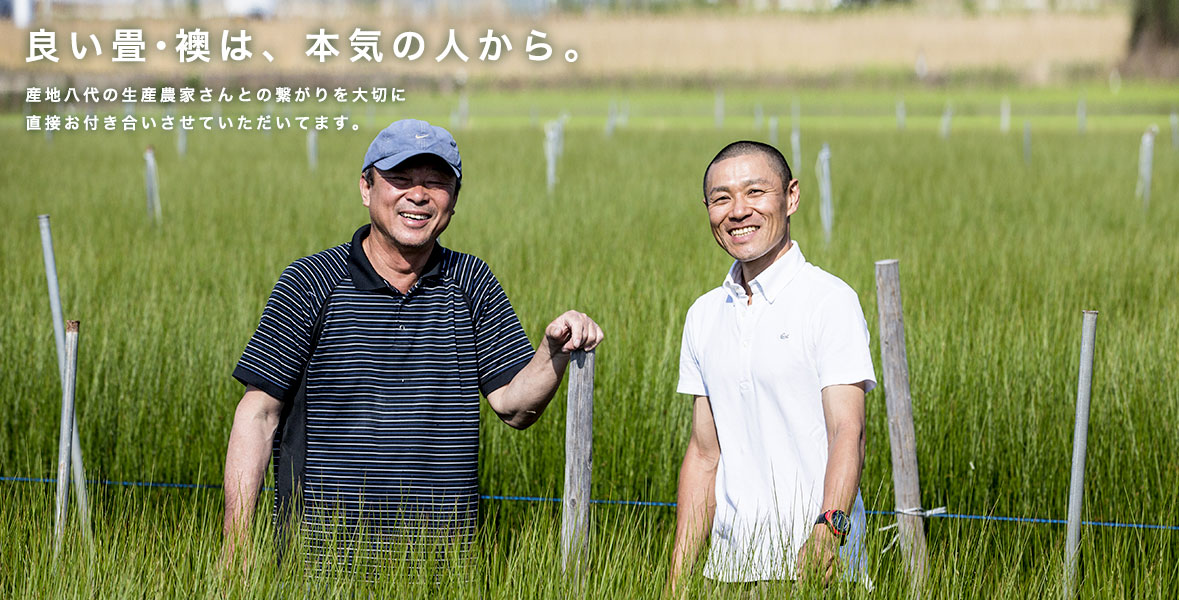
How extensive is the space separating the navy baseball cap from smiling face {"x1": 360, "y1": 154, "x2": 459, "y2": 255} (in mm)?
34

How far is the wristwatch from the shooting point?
2398 mm

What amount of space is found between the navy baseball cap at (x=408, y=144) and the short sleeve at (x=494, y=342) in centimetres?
32

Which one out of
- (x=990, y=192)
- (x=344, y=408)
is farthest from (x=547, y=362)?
(x=990, y=192)

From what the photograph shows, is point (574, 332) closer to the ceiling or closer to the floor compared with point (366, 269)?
closer to the floor

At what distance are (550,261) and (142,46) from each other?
10.3ft

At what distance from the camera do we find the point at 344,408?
2793 mm

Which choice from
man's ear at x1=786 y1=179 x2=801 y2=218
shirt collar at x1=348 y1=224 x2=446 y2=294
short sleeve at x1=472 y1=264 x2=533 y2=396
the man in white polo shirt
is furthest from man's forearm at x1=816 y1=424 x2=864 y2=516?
shirt collar at x1=348 y1=224 x2=446 y2=294

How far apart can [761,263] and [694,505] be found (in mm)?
560

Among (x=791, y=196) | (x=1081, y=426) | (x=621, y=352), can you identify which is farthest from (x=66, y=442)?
(x=621, y=352)

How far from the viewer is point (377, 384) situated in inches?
110

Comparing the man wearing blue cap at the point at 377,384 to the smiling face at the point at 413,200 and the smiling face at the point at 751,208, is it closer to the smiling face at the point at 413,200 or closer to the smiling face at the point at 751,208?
the smiling face at the point at 413,200

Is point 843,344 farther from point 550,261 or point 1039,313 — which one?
point 550,261

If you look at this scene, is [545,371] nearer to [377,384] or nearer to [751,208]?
[377,384]

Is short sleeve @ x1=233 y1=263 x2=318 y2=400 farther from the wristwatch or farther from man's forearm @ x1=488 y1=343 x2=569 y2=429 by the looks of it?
the wristwatch
